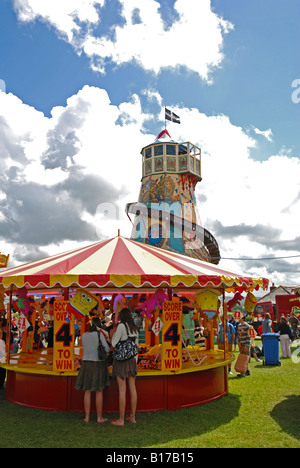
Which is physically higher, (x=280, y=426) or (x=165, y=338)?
(x=165, y=338)

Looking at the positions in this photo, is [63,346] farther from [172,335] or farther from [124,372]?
[172,335]

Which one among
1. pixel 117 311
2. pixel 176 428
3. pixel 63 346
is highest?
pixel 117 311

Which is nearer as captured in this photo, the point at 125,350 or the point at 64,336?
the point at 125,350

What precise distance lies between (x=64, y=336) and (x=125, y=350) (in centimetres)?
137

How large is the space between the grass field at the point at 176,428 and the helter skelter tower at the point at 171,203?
48.8 feet

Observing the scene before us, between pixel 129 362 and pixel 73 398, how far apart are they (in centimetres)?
147

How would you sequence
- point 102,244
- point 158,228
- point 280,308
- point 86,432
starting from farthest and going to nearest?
1. point 280,308
2. point 158,228
3. point 102,244
4. point 86,432

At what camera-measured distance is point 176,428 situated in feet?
18.2

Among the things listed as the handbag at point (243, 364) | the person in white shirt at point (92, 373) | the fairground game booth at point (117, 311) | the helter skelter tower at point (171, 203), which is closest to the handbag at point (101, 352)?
the person in white shirt at point (92, 373)

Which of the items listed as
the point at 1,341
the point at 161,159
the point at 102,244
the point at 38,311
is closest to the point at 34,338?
the point at 38,311

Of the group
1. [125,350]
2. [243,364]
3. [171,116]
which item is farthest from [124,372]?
[171,116]

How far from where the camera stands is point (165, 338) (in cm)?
655

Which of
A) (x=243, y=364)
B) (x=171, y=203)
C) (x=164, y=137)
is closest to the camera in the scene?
(x=243, y=364)
